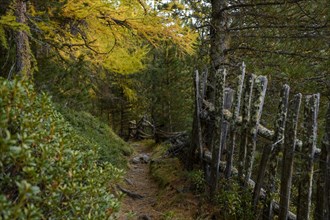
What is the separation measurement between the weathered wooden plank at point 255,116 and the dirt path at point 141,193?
1.77 m

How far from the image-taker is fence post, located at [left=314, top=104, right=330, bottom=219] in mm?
3150

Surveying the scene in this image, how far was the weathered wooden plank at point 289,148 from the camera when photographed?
3510mm

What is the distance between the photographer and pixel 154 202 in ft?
20.3

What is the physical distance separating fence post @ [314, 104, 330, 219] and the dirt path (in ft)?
7.70

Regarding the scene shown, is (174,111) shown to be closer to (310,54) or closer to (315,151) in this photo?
(310,54)

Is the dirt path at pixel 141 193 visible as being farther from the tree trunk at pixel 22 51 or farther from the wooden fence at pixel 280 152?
the tree trunk at pixel 22 51

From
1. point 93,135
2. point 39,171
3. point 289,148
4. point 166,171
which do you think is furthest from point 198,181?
point 93,135

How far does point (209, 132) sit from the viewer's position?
600 cm

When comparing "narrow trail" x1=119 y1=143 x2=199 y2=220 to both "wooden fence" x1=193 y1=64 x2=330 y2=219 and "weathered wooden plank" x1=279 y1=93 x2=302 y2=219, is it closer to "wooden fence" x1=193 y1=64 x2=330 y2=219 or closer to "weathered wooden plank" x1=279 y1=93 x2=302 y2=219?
"wooden fence" x1=193 y1=64 x2=330 y2=219

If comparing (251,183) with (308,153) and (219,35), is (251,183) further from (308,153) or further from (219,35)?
(219,35)

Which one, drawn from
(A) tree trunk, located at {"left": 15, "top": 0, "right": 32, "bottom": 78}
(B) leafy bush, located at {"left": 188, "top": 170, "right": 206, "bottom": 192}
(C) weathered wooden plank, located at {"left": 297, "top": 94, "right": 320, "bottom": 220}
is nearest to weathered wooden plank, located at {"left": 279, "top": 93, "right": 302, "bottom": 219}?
(C) weathered wooden plank, located at {"left": 297, "top": 94, "right": 320, "bottom": 220}

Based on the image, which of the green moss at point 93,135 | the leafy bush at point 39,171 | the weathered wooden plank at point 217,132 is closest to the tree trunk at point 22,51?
the green moss at point 93,135

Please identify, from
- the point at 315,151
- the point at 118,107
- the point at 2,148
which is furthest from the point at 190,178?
the point at 118,107

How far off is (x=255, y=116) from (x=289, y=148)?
31.2 inches
